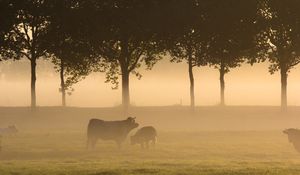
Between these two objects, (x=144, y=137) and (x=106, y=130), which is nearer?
(x=144, y=137)

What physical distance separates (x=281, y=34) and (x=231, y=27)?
570 cm

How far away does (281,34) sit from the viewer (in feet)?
243

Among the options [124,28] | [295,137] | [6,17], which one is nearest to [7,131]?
[6,17]

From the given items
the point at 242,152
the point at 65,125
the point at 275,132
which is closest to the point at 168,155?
the point at 242,152

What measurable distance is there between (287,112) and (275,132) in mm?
18240

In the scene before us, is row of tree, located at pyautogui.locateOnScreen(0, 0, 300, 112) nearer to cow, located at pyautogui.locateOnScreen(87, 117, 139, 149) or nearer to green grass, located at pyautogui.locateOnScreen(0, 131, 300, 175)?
green grass, located at pyautogui.locateOnScreen(0, 131, 300, 175)

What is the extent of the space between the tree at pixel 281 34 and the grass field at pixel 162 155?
1832cm

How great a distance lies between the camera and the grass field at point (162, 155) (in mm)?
28203

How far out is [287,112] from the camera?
73438 millimetres

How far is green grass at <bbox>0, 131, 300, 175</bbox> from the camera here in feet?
92.5

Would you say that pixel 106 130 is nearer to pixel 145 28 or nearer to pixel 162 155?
pixel 162 155

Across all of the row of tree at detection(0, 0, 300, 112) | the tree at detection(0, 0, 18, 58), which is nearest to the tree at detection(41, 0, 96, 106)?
the row of tree at detection(0, 0, 300, 112)

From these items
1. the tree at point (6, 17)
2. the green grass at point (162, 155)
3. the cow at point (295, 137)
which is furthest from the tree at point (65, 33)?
the cow at point (295, 137)

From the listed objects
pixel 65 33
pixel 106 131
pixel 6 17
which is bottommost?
pixel 106 131
